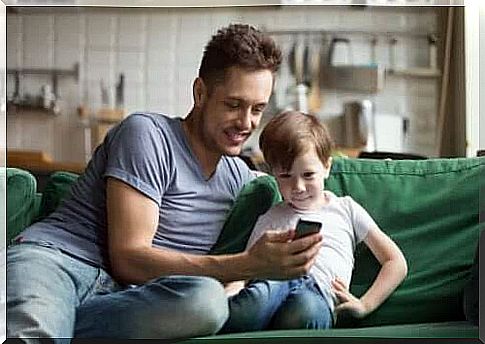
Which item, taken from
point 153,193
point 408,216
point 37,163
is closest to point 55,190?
point 37,163

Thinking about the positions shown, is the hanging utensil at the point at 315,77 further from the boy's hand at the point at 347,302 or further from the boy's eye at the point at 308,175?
the boy's hand at the point at 347,302

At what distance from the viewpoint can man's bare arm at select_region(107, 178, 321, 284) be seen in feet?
4.75

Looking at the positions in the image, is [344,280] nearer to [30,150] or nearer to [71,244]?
[71,244]

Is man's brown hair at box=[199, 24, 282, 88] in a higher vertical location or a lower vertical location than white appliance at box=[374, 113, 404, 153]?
higher

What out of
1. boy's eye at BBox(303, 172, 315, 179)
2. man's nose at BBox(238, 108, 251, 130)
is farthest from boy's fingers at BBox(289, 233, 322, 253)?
man's nose at BBox(238, 108, 251, 130)

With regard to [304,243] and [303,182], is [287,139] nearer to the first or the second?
[303,182]

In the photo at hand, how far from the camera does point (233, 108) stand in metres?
1.51

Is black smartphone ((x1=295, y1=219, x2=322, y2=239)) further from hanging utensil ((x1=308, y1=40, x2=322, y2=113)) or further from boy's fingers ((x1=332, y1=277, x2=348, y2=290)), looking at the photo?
hanging utensil ((x1=308, y1=40, x2=322, y2=113))

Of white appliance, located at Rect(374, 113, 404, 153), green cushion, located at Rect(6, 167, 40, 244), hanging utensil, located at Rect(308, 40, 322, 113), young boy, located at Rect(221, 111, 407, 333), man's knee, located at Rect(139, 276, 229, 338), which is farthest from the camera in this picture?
white appliance, located at Rect(374, 113, 404, 153)

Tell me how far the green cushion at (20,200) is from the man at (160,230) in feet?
0.16

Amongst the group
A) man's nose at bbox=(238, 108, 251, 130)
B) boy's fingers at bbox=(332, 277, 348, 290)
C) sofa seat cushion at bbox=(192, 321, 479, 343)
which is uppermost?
man's nose at bbox=(238, 108, 251, 130)

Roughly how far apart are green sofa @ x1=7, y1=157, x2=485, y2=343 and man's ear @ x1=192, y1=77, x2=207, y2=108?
18 cm

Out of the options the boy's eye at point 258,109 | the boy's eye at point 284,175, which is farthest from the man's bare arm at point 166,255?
the boy's eye at point 258,109

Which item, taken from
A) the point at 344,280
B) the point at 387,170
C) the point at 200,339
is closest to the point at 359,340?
the point at 344,280
